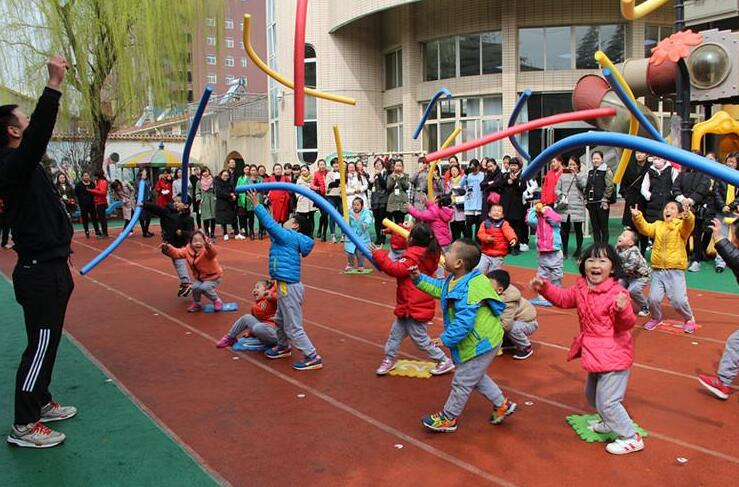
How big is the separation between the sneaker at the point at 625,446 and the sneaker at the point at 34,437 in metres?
3.67

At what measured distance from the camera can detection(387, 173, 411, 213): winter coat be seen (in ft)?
49.6

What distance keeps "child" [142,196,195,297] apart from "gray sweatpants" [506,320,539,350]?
5.15 metres

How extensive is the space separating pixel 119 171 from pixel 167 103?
1454 centimetres

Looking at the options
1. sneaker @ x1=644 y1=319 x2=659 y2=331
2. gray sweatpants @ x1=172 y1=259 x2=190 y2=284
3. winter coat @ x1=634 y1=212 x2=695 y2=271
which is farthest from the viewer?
gray sweatpants @ x1=172 y1=259 x2=190 y2=284

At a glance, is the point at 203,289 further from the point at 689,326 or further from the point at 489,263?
the point at 689,326

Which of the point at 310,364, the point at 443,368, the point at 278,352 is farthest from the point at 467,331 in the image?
the point at 278,352

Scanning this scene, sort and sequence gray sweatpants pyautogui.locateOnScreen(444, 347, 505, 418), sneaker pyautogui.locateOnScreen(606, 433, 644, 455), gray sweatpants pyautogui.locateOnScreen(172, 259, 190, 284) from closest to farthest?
sneaker pyautogui.locateOnScreen(606, 433, 644, 455), gray sweatpants pyautogui.locateOnScreen(444, 347, 505, 418), gray sweatpants pyautogui.locateOnScreen(172, 259, 190, 284)

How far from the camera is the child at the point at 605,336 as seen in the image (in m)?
4.43

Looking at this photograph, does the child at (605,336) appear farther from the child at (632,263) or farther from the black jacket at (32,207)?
the black jacket at (32,207)

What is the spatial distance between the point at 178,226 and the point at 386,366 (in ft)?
18.8

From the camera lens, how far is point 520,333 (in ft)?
21.4

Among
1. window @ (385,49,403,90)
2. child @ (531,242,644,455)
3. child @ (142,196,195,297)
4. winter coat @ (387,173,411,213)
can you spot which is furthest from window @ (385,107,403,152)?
child @ (531,242,644,455)

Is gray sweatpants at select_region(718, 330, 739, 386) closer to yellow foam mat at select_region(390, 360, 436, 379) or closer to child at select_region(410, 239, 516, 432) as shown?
child at select_region(410, 239, 516, 432)

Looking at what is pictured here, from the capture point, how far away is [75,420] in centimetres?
510
